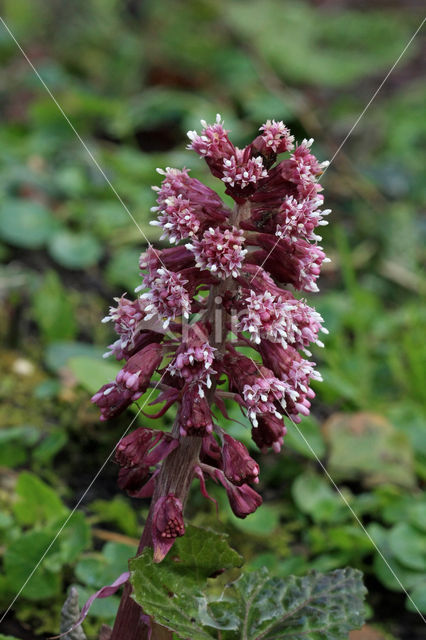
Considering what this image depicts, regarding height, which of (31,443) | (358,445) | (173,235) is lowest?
(31,443)

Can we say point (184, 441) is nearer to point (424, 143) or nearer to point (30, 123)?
point (30, 123)

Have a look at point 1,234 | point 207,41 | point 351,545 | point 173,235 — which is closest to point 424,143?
point 207,41

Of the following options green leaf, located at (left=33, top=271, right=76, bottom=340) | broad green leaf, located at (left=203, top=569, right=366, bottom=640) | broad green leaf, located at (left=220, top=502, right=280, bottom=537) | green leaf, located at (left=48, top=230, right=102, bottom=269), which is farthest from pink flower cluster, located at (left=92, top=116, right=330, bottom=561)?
green leaf, located at (left=48, top=230, right=102, bottom=269)

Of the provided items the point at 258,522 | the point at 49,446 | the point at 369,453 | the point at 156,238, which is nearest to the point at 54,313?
the point at 49,446

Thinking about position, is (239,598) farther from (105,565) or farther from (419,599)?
(419,599)

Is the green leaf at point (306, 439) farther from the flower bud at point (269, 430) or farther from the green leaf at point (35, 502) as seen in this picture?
the flower bud at point (269, 430)

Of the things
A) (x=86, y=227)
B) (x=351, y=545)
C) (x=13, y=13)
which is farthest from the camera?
(x=13, y=13)

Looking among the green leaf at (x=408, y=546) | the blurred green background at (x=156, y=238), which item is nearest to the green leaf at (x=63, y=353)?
the blurred green background at (x=156, y=238)
